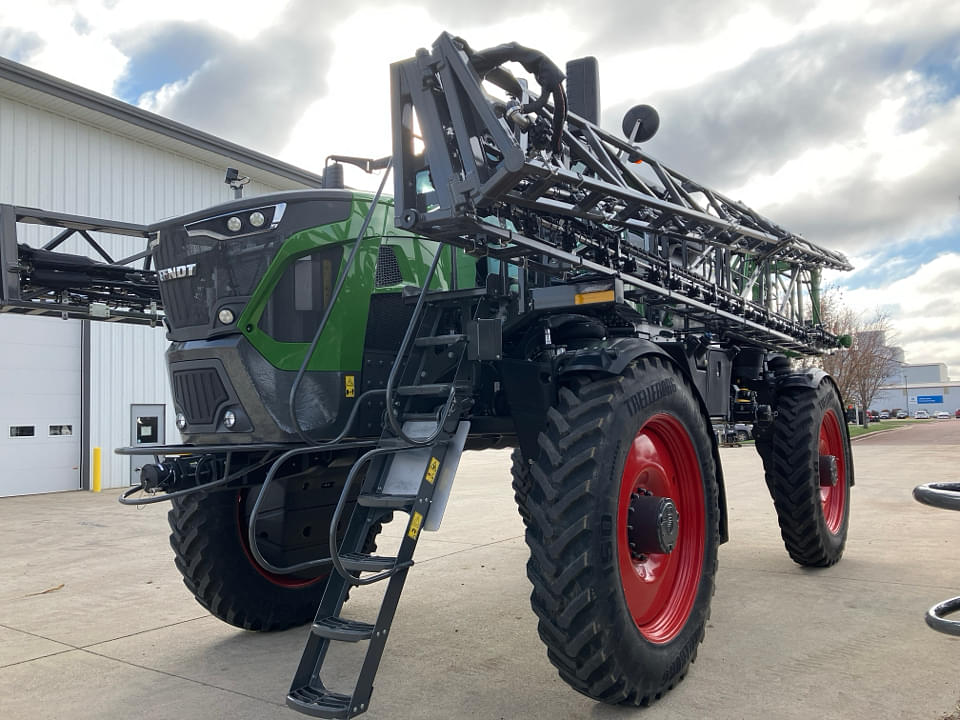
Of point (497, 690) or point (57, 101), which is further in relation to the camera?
point (57, 101)

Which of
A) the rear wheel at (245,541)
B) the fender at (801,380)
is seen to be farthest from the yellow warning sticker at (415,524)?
the fender at (801,380)

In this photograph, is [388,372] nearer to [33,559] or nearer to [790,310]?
[790,310]

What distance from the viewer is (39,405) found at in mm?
14812

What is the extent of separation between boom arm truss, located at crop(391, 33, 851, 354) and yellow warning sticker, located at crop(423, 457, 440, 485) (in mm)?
1022

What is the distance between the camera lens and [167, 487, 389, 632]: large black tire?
4738 mm

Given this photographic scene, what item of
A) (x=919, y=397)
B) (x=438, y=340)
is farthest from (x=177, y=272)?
(x=919, y=397)

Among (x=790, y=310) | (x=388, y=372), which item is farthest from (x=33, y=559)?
(x=790, y=310)

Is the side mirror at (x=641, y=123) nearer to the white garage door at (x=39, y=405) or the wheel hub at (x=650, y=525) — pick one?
the wheel hub at (x=650, y=525)

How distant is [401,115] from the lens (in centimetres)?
367

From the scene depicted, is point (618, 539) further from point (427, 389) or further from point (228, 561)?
point (228, 561)

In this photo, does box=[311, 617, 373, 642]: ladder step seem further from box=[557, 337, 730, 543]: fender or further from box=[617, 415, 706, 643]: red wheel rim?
box=[557, 337, 730, 543]: fender

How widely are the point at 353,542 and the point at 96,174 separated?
47.1 feet

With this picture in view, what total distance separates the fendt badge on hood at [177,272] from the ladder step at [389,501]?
5.06 feet

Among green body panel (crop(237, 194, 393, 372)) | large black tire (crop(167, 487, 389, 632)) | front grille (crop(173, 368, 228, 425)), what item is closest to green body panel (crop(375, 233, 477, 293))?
green body panel (crop(237, 194, 393, 372))
